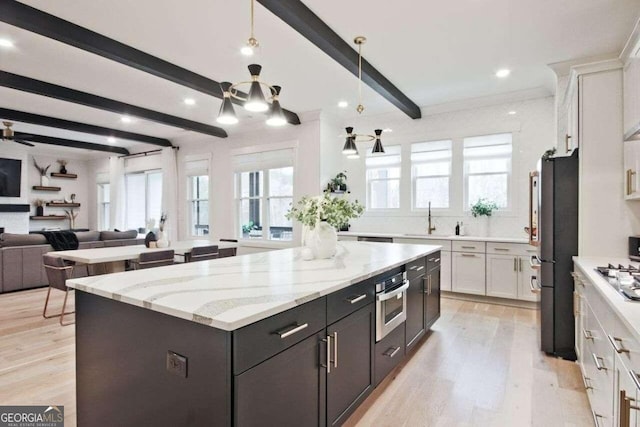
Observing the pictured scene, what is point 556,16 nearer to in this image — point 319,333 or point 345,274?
point 345,274

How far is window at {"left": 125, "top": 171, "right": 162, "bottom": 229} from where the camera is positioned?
27.2 ft

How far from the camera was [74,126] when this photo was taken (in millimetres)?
6012

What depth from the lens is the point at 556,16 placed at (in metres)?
2.77

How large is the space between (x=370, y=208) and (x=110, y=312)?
194 inches

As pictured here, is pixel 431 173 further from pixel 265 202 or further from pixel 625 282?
pixel 625 282

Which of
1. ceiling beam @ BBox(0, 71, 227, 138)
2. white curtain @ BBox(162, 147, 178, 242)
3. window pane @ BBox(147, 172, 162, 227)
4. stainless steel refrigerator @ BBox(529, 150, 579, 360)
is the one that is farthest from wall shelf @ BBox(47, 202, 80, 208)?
stainless steel refrigerator @ BBox(529, 150, 579, 360)

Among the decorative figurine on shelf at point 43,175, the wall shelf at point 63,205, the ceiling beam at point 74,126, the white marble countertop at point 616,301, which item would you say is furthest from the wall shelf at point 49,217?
the white marble countertop at point 616,301

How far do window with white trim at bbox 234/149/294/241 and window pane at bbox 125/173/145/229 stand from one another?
3.43m

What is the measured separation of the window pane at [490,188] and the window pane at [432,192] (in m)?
0.36

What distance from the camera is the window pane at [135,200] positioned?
8.61m

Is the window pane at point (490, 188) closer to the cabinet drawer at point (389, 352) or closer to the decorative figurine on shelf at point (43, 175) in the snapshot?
the cabinet drawer at point (389, 352)

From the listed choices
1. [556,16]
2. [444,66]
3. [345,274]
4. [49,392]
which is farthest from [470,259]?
[49,392]

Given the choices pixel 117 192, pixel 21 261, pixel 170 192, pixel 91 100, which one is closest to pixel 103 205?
pixel 117 192

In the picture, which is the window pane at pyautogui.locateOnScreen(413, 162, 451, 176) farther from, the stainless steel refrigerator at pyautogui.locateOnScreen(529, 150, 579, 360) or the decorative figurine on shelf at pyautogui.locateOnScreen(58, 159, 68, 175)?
the decorative figurine on shelf at pyautogui.locateOnScreen(58, 159, 68, 175)
